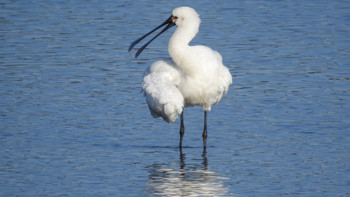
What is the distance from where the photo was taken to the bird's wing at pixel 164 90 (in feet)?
32.7

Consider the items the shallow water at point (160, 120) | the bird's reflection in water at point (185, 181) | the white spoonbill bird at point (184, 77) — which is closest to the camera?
the bird's reflection in water at point (185, 181)

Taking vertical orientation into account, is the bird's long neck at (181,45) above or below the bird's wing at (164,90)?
above

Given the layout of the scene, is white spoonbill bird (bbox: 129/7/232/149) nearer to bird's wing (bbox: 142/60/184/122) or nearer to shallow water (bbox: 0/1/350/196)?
bird's wing (bbox: 142/60/184/122)

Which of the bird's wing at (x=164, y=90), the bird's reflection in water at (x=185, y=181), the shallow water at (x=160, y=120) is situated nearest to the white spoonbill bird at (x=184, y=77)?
the bird's wing at (x=164, y=90)

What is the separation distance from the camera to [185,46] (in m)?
10.1

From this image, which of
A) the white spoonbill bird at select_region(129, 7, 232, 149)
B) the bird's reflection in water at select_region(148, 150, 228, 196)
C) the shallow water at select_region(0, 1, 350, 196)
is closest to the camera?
the bird's reflection in water at select_region(148, 150, 228, 196)

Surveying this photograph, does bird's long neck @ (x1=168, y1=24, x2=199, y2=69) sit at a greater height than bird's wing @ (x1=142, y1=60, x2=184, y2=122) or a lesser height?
greater

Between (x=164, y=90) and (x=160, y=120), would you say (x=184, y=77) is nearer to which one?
(x=164, y=90)

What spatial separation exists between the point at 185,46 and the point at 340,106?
288cm

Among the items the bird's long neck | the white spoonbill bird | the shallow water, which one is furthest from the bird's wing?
the shallow water

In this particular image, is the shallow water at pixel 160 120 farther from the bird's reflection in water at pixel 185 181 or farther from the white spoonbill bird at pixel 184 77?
the white spoonbill bird at pixel 184 77

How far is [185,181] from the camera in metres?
8.83

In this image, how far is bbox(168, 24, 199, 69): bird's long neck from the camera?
32.8ft

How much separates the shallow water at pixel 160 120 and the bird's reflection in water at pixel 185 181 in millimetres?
20
